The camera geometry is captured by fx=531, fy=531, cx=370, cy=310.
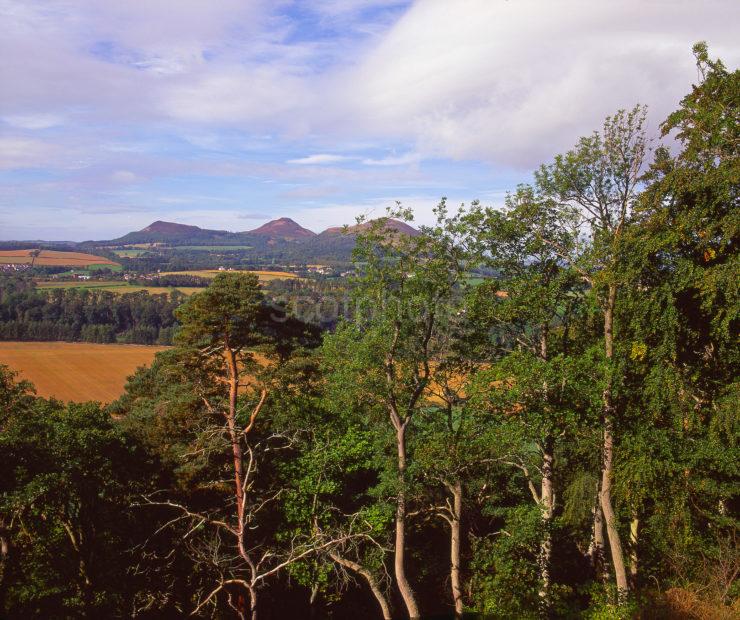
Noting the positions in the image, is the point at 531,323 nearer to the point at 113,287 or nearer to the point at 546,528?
the point at 546,528

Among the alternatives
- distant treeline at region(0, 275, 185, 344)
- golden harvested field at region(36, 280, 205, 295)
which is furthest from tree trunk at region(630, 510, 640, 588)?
golden harvested field at region(36, 280, 205, 295)

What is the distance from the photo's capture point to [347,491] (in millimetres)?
13758

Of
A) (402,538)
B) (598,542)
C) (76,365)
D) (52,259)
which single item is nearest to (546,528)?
(598,542)

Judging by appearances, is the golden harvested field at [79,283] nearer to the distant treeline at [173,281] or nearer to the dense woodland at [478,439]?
the distant treeline at [173,281]

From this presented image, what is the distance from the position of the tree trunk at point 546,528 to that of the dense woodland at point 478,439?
0.06m

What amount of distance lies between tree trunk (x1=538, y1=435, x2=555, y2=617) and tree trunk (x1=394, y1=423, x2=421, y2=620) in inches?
105

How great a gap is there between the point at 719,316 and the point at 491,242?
4.79 m

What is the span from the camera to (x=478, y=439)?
1147cm

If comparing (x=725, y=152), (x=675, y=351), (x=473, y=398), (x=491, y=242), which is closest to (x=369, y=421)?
(x=473, y=398)

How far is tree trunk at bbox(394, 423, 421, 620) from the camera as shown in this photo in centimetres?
1124

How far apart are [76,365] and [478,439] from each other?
46749 mm

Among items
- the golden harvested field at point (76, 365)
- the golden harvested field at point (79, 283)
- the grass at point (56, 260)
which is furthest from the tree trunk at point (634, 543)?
the grass at point (56, 260)

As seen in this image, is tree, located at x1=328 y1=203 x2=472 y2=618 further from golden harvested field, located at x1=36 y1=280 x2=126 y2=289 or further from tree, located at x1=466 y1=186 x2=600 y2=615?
golden harvested field, located at x1=36 y1=280 x2=126 y2=289

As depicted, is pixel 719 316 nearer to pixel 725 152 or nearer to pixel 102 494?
pixel 725 152
